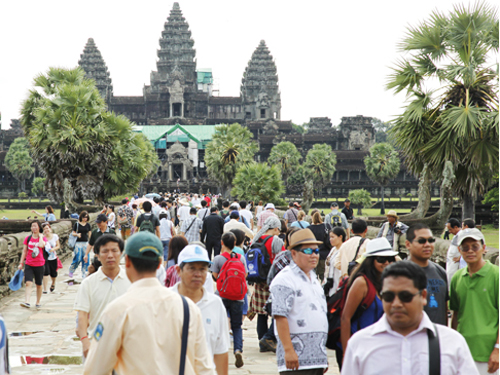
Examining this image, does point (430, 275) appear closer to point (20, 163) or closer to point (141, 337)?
point (141, 337)

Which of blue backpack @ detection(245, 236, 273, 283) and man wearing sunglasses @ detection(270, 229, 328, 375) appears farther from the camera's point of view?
blue backpack @ detection(245, 236, 273, 283)

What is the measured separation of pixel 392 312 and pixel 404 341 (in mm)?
145

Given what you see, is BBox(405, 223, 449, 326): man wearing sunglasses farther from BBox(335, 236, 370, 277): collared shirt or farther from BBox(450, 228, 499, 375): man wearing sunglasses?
BBox(335, 236, 370, 277): collared shirt

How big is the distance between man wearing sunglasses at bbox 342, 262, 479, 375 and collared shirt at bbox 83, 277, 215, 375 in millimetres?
892

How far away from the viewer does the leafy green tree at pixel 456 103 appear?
12.9 m

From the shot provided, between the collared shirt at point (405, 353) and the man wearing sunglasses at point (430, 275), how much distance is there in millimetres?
1706

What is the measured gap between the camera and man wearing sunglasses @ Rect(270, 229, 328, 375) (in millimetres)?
4668

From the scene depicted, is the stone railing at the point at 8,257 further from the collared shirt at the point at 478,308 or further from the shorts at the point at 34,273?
the collared shirt at the point at 478,308

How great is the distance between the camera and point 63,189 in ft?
83.1

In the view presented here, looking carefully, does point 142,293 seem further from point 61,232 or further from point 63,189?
point 63,189

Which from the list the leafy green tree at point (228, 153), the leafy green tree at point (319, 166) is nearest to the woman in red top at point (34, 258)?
the leafy green tree at point (228, 153)

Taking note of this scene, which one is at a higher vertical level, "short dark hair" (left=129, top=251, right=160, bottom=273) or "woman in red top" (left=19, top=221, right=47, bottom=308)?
"short dark hair" (left=129, top=251, right=160, bottom=273)

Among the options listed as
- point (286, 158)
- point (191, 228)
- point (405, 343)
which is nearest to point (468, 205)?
point (191, 228)

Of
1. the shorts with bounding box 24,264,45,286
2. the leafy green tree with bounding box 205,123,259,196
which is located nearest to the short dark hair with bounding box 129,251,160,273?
the shorts with bounding box 24,264,45,286
